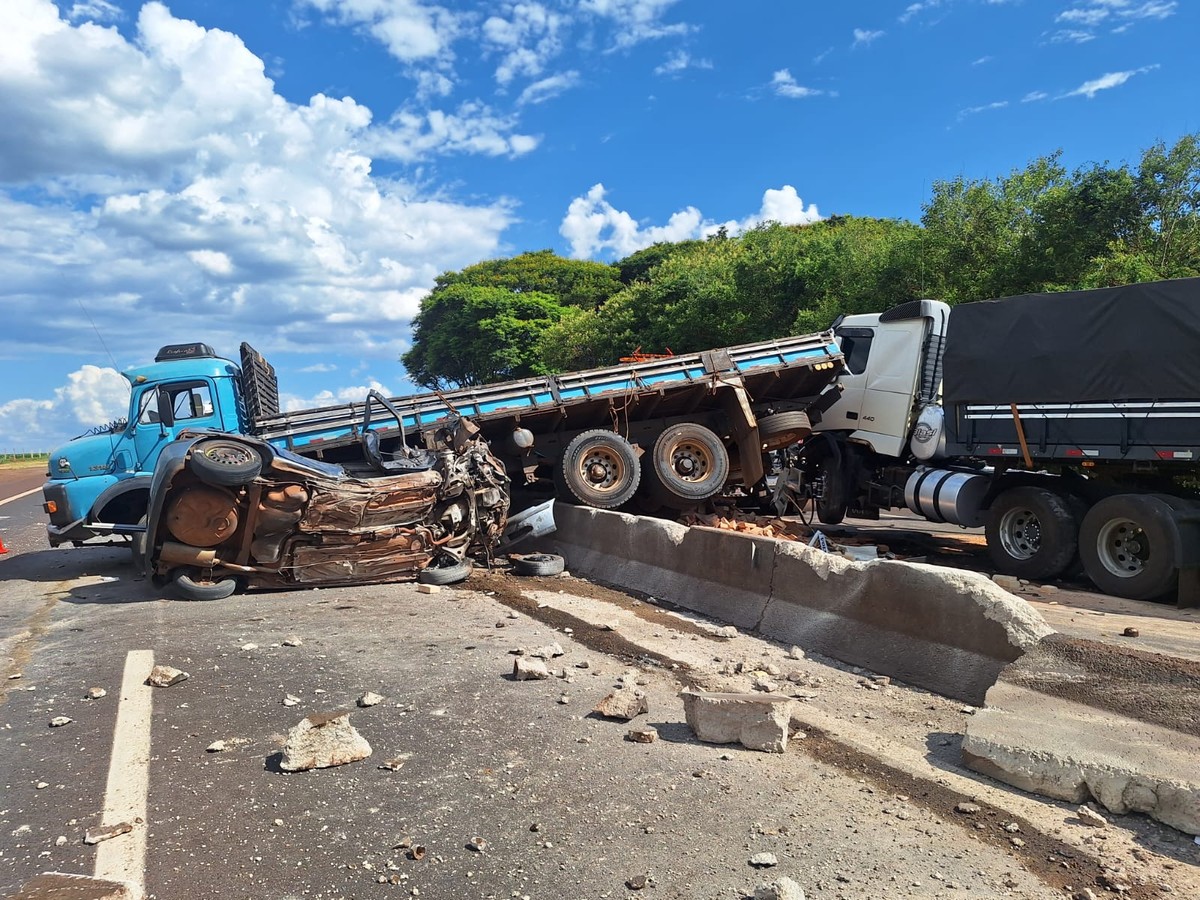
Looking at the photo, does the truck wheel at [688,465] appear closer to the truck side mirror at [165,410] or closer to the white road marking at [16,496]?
the truck side mirror at [165,410]

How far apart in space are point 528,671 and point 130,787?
224 cm

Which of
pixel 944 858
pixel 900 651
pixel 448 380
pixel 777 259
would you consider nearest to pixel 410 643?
pixel 900 651

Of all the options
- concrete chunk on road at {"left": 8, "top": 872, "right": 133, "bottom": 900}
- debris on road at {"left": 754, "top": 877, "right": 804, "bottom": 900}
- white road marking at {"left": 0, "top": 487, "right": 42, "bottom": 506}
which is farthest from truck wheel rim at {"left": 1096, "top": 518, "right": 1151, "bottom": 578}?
white road marking at {"left": 0, "top": 487, "right": 42, "bottom": 506}

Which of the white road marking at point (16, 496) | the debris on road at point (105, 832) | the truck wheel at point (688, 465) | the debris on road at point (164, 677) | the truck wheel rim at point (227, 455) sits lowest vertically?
the debris on road at point (105, 832)

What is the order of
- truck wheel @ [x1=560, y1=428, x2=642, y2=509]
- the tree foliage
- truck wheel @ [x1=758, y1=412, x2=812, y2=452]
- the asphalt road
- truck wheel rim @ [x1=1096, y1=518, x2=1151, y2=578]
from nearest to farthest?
the asphalt road
truck wheel rim @ [x1=1096, y1=518, x2=1151, y2=578]
truck wheel @ [x1=560, y1=428, x2=642, y2=509]
truck wheel @ [x1=758, y1=412, x2=812, y2=452]
the tree foliage

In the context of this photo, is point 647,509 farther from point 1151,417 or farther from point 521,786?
point 521,786

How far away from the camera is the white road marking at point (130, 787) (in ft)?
10.2

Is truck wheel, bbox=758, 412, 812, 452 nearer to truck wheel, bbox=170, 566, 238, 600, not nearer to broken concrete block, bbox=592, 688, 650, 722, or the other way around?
truck wheel, bbox=170, 566, 238, 600

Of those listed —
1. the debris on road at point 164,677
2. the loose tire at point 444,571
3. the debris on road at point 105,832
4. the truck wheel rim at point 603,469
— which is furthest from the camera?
the truck wheel rim at point 603,469

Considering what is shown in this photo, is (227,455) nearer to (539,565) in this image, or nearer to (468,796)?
(539,565)

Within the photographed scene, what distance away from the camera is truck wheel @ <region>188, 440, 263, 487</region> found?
7.82m

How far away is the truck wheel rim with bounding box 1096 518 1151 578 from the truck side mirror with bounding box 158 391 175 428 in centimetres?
1063

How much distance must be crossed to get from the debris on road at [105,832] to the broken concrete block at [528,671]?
235 cm

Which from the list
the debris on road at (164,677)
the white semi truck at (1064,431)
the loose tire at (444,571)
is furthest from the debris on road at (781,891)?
the white semi truck at (1064,431)
